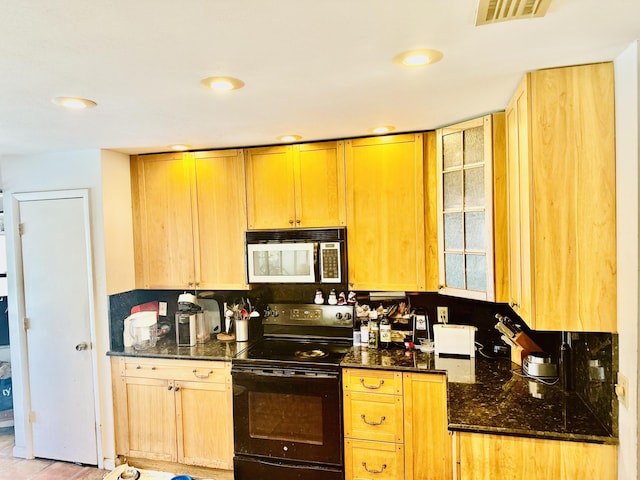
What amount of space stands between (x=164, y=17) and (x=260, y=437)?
8.13 feet

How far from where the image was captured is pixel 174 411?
2.88m

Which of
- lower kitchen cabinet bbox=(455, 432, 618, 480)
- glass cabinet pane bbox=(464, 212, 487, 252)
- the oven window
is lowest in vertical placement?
the oven window

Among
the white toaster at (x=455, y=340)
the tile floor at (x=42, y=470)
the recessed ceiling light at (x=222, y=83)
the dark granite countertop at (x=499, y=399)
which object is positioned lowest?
the tile floor at (x=42, y=470)

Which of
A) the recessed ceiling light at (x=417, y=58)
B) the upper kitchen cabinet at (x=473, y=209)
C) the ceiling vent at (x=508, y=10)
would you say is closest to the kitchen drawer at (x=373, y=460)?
the upper kitchen cabinet at (x=473, y=209)

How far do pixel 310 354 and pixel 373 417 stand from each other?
571 millimetres

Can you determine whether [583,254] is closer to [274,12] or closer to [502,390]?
[502,390]

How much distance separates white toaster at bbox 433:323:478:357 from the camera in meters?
2.68

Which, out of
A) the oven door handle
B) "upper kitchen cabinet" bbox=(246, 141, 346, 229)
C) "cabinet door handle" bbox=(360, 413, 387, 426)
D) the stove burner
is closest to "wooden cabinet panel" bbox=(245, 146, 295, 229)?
"upper kitchen cabinet" bbox=(246, 141, 346, 229)

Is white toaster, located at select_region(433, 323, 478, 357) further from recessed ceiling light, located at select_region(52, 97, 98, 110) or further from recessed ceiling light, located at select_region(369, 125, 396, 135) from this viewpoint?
recessed ceiling light, located at select_region(52, 97, 98, 110)

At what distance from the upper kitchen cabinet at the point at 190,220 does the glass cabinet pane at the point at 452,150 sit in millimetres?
1446

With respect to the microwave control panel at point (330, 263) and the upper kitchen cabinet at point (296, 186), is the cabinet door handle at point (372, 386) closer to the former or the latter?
the microwave control panel at point (330, 263)

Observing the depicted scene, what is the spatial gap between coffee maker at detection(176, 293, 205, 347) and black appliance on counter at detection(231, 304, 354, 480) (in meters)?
0.53

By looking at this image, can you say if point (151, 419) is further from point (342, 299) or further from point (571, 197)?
point (571, 197)

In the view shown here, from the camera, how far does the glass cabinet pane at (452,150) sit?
8.17 feet
